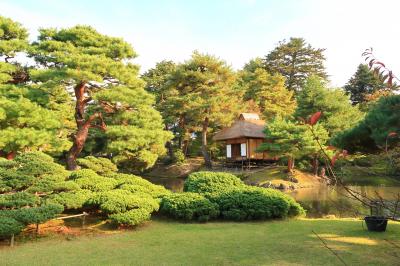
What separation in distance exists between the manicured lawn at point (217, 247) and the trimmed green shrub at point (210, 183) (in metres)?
1.55

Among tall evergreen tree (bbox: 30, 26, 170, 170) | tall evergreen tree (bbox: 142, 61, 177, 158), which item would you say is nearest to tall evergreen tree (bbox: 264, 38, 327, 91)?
tall evergreen tree (bbox: 142, 61, 177, 158)

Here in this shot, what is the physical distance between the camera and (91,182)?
861 centimetres

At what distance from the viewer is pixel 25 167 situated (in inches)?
280

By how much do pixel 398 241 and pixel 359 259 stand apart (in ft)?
5.45

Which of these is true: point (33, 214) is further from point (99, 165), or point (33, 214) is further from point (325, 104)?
point (325, 104)

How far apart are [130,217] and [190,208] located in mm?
1645

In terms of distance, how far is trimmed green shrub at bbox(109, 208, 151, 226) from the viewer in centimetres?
736

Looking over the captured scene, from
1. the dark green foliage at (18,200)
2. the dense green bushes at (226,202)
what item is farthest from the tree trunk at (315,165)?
the dark green foliage at (18,200)

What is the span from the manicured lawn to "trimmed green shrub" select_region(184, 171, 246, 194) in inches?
61.2

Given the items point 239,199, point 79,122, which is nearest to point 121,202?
point 239,199

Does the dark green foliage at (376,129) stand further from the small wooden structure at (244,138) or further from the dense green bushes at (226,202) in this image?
the small wooden structure at (244,138)

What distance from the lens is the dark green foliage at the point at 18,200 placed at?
6582 millimetres

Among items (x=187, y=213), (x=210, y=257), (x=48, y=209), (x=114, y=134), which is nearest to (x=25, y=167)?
(x=48, y=209)

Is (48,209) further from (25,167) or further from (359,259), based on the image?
(359,259)
